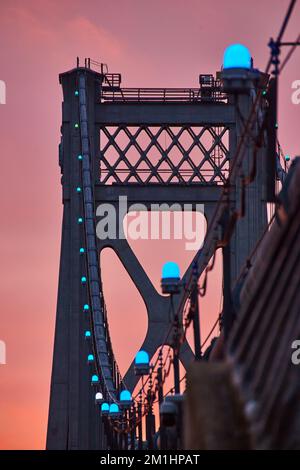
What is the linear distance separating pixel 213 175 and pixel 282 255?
74217mm

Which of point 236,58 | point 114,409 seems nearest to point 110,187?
point 114,409

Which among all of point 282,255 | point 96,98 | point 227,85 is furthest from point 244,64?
point 96,98

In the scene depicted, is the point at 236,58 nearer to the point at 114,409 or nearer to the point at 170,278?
the point at 170,278

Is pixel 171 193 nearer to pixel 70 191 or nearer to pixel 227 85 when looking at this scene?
pixel 70 191

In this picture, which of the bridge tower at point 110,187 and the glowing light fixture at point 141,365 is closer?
the glowing light fixture at point 141,365

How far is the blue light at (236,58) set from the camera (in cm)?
2381

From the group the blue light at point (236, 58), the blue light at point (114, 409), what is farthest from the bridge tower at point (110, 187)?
the blue light at point (236, 58)

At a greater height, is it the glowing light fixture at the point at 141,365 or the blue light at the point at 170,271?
the glowing light fixture at the point at 141,365

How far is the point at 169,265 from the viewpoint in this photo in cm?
3419

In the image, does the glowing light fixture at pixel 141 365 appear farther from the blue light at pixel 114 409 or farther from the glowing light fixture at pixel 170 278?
the blue light at pixel 114 409

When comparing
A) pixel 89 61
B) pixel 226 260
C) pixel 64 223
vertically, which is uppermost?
pixel 89 61

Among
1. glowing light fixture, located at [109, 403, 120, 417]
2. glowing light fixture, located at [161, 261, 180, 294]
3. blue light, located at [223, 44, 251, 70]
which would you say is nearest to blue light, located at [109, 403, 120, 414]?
glowing light fixture, located at [109, 403, 120, 417]

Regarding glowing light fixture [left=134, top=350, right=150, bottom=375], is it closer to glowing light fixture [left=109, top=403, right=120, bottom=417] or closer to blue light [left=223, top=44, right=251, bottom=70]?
glowing light fixture [left=109, top=403, right=120, bottom=417]

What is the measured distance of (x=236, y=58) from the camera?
23938mm
